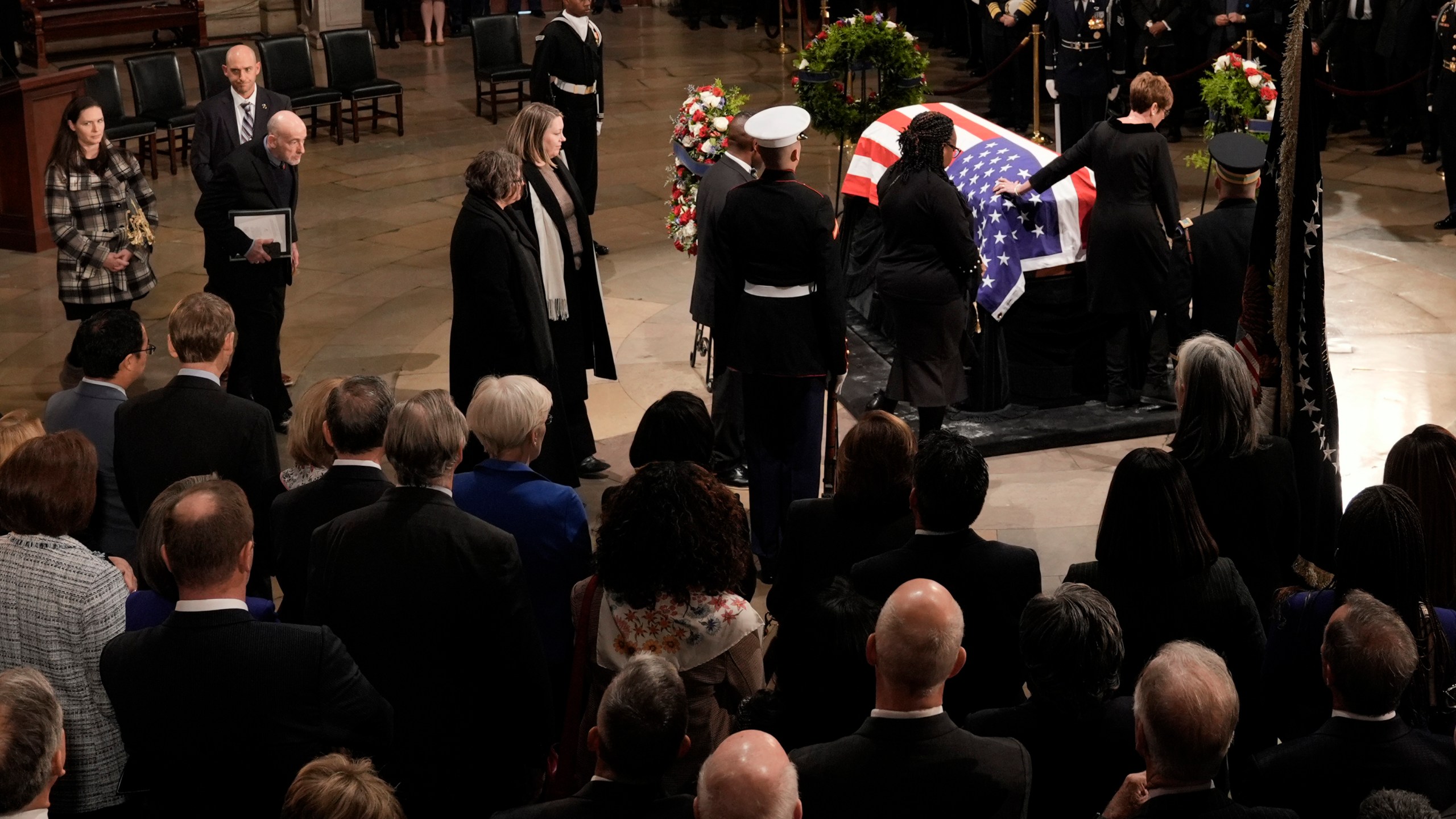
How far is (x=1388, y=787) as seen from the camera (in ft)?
9.65

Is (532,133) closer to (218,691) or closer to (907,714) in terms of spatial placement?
(218,691)

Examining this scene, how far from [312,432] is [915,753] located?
7.13 feet

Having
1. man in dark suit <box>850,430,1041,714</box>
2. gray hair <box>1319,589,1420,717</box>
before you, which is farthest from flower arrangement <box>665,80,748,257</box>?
gray hair <box>1319,589,1420,717</box>

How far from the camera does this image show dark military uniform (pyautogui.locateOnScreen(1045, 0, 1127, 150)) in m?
10.7

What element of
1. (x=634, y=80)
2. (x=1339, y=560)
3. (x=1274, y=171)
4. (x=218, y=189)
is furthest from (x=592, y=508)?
(x=634, y=80)

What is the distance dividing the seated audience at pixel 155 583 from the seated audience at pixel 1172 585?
6.82 feet

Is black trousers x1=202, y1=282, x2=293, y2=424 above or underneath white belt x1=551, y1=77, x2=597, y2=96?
underneath

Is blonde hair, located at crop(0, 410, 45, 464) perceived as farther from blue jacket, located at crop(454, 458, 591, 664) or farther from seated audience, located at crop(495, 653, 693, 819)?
seated audience, located at crop(495, 653, 693, 819)

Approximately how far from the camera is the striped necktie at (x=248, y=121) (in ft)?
24.0

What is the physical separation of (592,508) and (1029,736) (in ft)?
11.5

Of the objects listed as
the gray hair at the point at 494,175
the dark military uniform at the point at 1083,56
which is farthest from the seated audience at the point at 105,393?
the dark military uniform at the point at 1083,56

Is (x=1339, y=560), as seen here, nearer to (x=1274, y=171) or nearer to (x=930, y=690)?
(x=930, y=690)

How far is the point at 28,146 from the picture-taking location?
31.9 feet

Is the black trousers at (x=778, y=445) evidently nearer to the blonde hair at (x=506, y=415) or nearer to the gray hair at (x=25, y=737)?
the blonde hair at (x=506, y=415)
